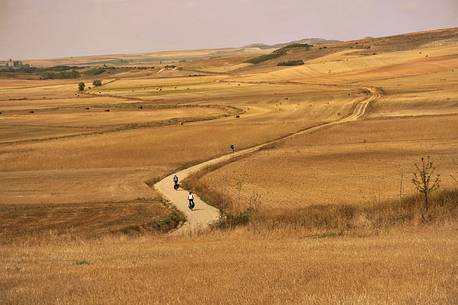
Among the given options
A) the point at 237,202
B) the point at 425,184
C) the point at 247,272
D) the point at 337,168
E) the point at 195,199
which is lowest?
the point at 195,199

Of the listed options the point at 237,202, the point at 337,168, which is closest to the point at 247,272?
the point at 237,202

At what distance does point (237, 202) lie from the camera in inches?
1353

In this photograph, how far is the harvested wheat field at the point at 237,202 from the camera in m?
12.8

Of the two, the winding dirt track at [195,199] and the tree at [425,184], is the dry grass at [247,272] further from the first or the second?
the winding dirt track at [195,199]

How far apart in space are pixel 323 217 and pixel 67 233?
11.9m

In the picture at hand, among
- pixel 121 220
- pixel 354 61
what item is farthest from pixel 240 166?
pixel 354 61

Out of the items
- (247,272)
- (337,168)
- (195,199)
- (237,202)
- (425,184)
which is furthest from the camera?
(337,168)

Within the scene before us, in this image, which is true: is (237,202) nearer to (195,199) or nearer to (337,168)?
(195,199)

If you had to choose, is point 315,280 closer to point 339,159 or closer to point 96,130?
point 339,159

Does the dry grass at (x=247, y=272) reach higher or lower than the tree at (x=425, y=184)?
higher

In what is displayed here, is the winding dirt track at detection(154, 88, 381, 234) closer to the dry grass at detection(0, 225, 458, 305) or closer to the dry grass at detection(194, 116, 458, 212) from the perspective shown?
the dry grass at detection(194, 116, 458, 212)

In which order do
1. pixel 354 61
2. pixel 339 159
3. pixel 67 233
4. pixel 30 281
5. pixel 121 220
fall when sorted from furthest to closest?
pixel 354 61
pixel 339 159
pixel 121 220
pixel 67 233
pixel 30 281

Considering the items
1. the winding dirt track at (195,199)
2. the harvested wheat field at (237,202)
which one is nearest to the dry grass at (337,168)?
the harvested wheat field at (237,202)

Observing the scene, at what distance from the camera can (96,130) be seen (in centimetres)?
7906
